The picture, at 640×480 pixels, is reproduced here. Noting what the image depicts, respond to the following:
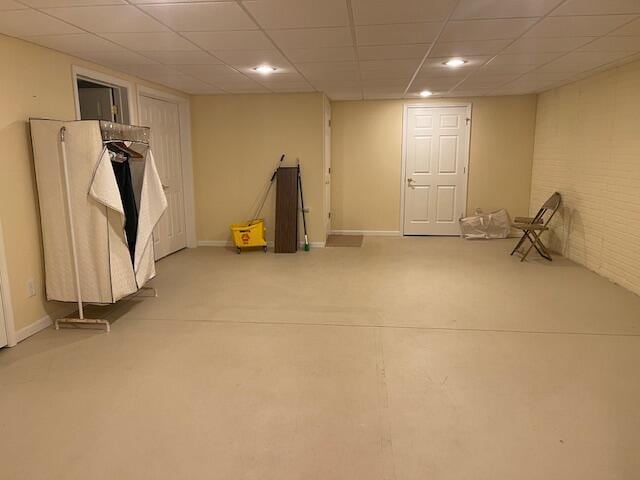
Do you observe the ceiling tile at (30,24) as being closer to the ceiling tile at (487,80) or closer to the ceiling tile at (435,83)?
the ceiling tile at (435,83)

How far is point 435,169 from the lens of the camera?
735 centimetres

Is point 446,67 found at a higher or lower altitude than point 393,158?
higher

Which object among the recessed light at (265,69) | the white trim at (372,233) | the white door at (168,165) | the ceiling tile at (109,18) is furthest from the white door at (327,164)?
the ceiling tile at (109,18)

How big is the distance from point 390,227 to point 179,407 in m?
5.61

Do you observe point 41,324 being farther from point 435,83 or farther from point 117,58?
point 435,83

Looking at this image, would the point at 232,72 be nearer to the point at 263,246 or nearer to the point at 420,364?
the point at 263,246

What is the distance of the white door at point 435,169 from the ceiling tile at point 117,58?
172 inches

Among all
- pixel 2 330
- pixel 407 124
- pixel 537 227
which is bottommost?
pixel 2 330

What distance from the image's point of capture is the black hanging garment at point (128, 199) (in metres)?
3.78

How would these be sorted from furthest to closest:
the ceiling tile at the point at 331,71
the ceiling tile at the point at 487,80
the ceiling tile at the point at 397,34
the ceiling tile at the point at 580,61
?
the ceiling tile at the point at 487,80, the ceiling tile at the point at 331,71, the ceiling tile at the point at 580,61, the ceiling tile at the point at 397,34

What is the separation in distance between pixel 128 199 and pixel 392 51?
2593 mm

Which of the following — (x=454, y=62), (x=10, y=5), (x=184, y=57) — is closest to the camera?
(x=10, y=5)

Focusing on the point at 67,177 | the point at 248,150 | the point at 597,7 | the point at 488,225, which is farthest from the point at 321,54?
the point at 488,225

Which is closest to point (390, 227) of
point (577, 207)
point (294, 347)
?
point (577, 207)
